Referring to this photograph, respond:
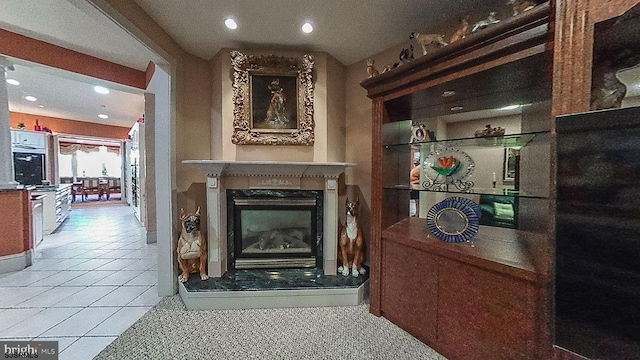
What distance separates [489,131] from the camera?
1851mm

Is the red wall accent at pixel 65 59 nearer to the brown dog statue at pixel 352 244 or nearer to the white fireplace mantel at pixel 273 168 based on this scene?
the white fireplace mantel at pixel 273 168

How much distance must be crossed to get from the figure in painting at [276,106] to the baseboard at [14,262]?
3660mm

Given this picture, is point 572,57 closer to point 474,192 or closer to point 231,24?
point 474,192

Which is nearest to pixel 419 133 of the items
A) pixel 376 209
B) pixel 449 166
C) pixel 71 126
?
pixel 449 166

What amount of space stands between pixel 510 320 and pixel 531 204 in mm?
816

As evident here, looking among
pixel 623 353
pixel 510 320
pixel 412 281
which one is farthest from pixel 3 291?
pixel 623 353

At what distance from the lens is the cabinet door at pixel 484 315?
4.30ft

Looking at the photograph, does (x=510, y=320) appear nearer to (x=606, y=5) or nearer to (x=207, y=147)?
(x=606, y=5)

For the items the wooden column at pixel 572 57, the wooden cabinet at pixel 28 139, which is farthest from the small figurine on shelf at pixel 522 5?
the wooden cabinet at pixel 28 139

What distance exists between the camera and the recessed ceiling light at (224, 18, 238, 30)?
2.12m

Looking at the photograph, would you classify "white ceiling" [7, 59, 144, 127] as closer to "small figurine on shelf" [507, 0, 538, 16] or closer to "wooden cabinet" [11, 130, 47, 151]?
"wooden cabinet" [11, 130, 47, 151]

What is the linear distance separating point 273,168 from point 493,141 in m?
1.90

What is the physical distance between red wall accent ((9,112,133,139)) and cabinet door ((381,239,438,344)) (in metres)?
9.59

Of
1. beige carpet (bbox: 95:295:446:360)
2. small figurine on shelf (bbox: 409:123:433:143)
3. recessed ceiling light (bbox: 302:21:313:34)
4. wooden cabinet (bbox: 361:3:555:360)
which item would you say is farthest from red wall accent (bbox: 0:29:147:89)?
small figurine on shelf (bbox: 409:123:433:143)
